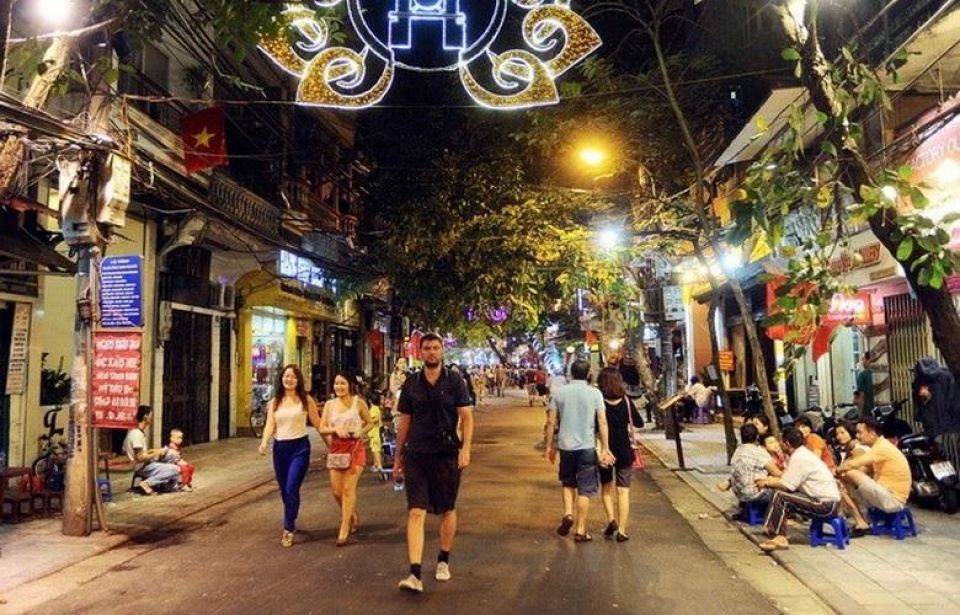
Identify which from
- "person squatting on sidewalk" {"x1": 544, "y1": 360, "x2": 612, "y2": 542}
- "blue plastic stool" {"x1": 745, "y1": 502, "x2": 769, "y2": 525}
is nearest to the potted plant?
"person squatting on sidewalk" {"x1": 544, "y1": 360, "x2": 612, "y2": 542}

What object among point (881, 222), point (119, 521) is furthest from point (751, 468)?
point (119, 521)

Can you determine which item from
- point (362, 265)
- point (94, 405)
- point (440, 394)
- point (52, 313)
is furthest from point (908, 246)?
point (362, 265)

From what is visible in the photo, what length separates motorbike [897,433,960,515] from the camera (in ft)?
28.2

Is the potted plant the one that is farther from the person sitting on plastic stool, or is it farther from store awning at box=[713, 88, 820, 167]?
store awning at box=[713, 88, 820, 167]

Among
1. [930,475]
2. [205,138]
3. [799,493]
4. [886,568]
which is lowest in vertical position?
[886,568]

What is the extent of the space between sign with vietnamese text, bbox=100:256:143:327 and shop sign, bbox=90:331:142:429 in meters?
0.21

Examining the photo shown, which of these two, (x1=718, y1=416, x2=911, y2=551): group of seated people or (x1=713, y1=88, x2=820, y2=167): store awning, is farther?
(x1=713, y1=88, x2=820, y2=167): store awning

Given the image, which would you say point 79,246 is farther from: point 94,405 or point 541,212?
point 541,212

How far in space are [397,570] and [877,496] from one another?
5028 millimetres

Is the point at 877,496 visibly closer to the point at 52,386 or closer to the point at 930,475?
the point at 930,475

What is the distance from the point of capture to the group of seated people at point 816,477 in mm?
7055

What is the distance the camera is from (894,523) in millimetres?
7477

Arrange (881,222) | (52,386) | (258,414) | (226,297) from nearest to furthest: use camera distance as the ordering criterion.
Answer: (881,222)
(52,386)
(226,297)
(258,414)

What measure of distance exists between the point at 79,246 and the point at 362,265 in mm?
13734
